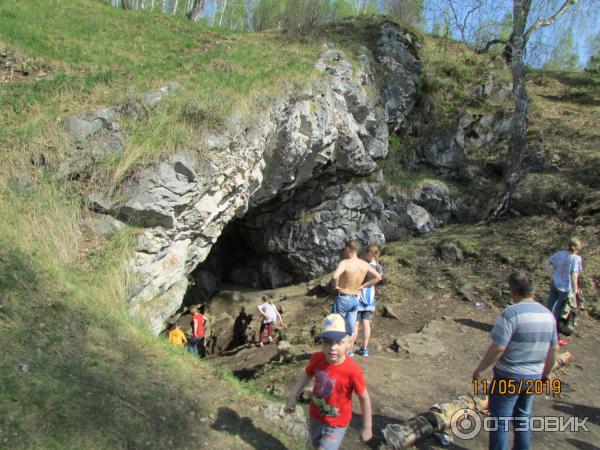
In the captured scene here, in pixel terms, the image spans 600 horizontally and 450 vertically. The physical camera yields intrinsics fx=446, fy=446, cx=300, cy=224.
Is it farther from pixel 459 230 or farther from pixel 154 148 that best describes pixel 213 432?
pixel 459 230

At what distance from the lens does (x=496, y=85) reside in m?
17.2

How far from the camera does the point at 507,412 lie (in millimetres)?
3393

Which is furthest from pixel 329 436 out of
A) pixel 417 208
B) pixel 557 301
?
pixel 417 208

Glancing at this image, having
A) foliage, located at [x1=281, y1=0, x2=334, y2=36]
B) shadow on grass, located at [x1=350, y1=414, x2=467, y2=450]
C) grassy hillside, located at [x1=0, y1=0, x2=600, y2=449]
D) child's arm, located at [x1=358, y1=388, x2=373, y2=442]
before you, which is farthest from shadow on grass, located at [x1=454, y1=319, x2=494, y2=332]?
foliage, located at [x1=281, y1=0, x2=334, y2=36]

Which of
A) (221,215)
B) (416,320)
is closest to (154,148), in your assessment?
(221,215)

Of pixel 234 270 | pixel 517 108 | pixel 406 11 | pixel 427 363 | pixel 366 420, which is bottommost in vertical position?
pixel 234 270

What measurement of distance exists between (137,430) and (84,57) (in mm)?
10803

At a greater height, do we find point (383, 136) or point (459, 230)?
point (383, 136)

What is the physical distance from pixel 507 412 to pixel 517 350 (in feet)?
1.58

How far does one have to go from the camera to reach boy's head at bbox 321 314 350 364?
3.06 metres

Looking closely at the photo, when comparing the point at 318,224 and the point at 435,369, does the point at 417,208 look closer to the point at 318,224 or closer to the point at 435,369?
the point at 318,224

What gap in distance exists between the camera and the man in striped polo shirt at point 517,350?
3348mm

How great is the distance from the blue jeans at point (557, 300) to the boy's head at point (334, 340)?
5.33 meters

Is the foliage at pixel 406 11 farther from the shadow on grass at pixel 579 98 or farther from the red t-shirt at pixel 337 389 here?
the red t-shirt at pixel 337 389
